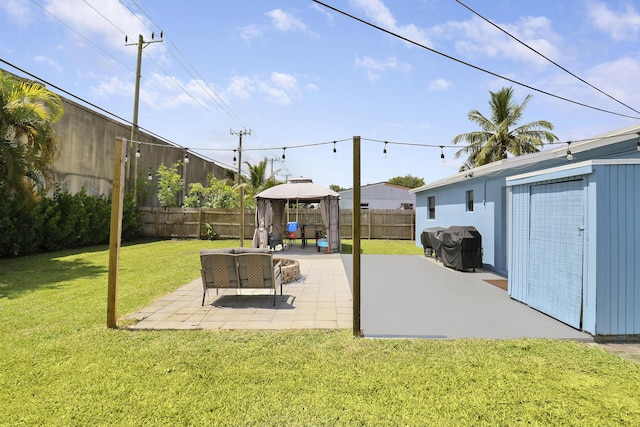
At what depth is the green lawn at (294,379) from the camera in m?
2.44

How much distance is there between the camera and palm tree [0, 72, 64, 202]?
26.8 feet

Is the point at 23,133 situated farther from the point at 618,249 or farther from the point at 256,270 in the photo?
the point at 618,249

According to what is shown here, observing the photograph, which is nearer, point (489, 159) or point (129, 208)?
point (129, 208)

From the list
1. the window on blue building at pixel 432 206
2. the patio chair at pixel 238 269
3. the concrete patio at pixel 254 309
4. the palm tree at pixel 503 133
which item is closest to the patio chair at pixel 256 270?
the patio chair at pixel 238 269

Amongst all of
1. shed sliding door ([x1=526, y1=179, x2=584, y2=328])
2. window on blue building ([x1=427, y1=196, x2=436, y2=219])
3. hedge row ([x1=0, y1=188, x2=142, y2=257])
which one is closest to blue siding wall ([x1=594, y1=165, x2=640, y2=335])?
shed sliding door ([x1=526, y1=179, x2=584, y2=328])

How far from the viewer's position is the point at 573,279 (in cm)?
438

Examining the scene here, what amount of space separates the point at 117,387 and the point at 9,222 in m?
11.2

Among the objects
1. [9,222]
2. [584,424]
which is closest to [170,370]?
[584,424]

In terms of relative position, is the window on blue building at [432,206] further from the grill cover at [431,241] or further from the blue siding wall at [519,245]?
the blue siding wall at [519,245]

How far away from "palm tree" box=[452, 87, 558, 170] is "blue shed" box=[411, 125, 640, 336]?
17.5 meters

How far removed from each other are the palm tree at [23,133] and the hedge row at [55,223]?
3.89 ft

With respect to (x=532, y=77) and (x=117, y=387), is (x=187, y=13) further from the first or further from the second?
(x=532, y=77)

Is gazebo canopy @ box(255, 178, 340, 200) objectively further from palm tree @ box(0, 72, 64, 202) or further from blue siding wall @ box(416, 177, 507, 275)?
palm tree @ box(0, 72, 64, 202)

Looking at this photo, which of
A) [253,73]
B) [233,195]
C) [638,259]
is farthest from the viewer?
[233,195]
